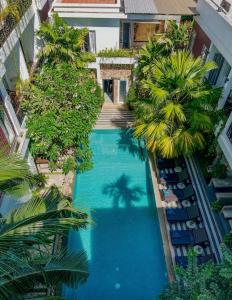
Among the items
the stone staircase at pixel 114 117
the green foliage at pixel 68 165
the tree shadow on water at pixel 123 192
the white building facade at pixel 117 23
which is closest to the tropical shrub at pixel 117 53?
the white building facade at pixel 117 23

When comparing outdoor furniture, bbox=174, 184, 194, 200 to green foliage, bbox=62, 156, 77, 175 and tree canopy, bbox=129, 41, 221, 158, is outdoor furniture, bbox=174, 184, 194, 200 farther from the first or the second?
green foliage, bbox=62, 156, 77, 175

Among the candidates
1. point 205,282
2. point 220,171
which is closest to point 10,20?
point 205,282

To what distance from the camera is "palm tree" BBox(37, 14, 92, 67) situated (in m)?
16.9

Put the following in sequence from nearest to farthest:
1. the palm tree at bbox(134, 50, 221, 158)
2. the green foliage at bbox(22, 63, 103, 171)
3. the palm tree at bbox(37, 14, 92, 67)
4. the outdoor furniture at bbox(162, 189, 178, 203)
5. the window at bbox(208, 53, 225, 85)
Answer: the palm tree at bbox(134, 50, 221, 158), the green foliage at bbox(22, 63, 103, 171), the window at bbox(208, 53, 225, 85), the outdoor furniture at bbox(162, 189, 178, 203), the palm tree at bbox(37, 14, 92, 67)

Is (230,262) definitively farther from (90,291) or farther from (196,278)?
(90,291)

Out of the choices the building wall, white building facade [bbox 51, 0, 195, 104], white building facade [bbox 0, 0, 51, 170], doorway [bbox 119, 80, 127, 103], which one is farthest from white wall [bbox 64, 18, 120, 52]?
the building wall

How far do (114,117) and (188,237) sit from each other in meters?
12.4

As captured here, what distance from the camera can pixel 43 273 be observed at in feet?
20.0

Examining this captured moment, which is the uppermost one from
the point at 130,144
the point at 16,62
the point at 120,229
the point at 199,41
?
the point at 199,41

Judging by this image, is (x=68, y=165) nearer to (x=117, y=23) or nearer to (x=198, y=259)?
(x=198, y=259)

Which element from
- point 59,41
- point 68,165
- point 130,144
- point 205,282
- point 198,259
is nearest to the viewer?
point 205,282

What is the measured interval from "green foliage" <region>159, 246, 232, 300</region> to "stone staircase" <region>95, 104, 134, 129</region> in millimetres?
15806

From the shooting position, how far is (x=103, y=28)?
20.2m

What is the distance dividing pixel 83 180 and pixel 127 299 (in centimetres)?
815
